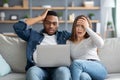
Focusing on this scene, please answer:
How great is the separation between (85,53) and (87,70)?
221 mm

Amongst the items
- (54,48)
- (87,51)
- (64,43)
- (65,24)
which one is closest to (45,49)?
(54,48)

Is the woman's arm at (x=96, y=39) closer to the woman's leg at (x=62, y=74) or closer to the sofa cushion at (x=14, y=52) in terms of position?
the woman's leg at (x=62, y=74)

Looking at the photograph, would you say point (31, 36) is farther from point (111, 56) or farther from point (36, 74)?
point (111, 56)

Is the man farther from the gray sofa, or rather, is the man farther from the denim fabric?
the gray sofa

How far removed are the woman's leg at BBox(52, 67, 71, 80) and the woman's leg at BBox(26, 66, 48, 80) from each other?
0.11 m

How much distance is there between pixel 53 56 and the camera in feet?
7.29

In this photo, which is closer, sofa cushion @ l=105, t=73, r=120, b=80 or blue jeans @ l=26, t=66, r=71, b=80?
blue jeans @ l=26, t=66, r=71, b=80

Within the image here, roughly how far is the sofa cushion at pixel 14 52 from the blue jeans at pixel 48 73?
294 millimetres

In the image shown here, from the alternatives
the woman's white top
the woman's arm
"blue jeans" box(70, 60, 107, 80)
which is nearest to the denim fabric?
the woman's white top

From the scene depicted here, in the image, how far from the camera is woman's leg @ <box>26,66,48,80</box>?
6.70ft

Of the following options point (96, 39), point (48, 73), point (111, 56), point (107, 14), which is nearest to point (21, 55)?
point (48, 73)

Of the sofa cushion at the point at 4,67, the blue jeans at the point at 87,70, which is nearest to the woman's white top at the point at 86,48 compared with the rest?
the blue jeans at the point at 87,70

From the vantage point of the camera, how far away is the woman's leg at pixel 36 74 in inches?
80.4

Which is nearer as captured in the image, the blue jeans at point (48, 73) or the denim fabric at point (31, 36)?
the blue jeans at point (48, 73)
